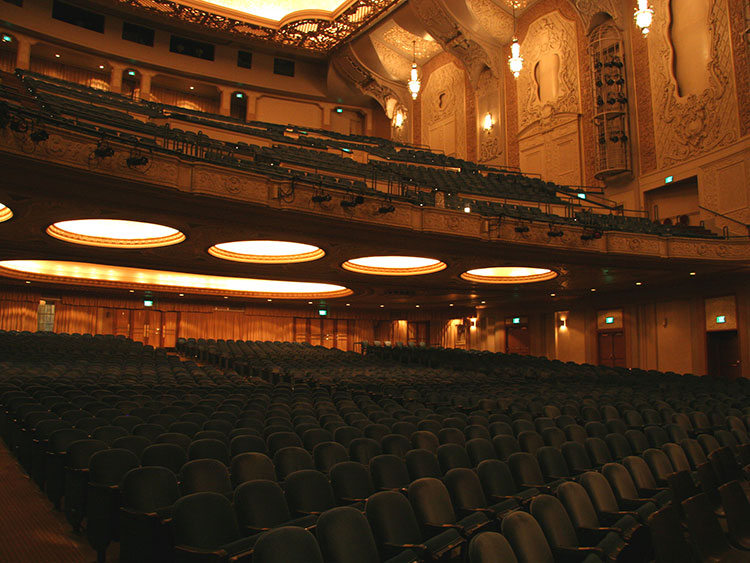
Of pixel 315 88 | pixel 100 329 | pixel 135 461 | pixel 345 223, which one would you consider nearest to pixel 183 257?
pixel 345 223

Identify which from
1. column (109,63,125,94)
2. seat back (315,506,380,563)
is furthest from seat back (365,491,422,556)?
column (109,63,125,94)

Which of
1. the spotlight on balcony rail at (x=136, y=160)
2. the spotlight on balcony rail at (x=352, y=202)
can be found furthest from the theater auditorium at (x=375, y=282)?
the spotlight on balcony rail at (x=352, y=202)

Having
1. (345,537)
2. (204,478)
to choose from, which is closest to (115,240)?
(204,478)

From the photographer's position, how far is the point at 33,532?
3.72 meters

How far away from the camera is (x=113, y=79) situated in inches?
856

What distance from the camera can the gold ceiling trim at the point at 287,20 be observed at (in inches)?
826

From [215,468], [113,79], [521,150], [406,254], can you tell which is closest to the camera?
[215,468]

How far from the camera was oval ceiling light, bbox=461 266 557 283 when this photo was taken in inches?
612

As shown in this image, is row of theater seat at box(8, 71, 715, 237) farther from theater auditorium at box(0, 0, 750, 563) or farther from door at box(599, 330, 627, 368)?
door at box(599, 330, 627, 368)

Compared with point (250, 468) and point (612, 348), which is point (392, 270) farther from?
point (250, 468)

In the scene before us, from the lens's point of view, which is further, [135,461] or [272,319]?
[272,319]

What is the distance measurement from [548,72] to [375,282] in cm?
992

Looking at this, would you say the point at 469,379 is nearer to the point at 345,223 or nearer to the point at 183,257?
the point at 345,223

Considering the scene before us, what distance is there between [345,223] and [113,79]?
16685 mm
